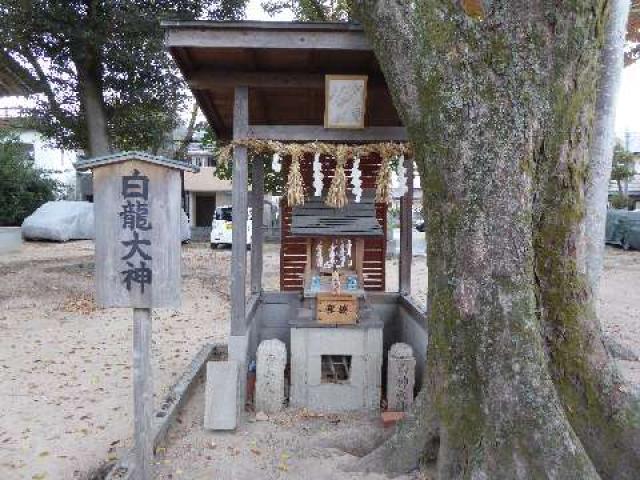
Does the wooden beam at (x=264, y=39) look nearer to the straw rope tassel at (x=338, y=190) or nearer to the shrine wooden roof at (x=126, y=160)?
the straw rope tassel at (x=338, y=190)

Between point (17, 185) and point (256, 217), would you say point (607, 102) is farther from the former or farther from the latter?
point (17, 185)

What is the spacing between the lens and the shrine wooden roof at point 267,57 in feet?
14.4

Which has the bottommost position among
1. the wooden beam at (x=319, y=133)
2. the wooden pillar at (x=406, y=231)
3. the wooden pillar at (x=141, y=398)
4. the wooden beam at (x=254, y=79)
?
the wooden pillar at (x=141, y=398)

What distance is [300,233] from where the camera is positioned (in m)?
5.52

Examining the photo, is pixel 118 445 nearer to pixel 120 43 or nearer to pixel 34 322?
pixel 34 322

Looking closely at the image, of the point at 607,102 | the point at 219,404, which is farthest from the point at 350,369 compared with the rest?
the point at 607,102

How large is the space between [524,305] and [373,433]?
2060mm

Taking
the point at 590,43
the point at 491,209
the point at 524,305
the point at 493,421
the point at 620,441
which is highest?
the point at 590,43

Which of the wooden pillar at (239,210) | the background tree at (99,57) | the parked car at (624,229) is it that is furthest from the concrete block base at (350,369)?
the parked car at (624,229)

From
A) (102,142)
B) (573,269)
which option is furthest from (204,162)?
(573,269)

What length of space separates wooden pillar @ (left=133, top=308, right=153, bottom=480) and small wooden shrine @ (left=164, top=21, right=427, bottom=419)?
1.33 m

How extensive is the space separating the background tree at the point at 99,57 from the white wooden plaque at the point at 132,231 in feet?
28.1

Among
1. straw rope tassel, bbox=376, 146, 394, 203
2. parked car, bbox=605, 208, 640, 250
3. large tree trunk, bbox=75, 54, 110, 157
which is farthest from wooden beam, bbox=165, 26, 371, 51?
parked car, bbox=605, 208, 640, 250

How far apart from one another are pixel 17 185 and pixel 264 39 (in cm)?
2025
